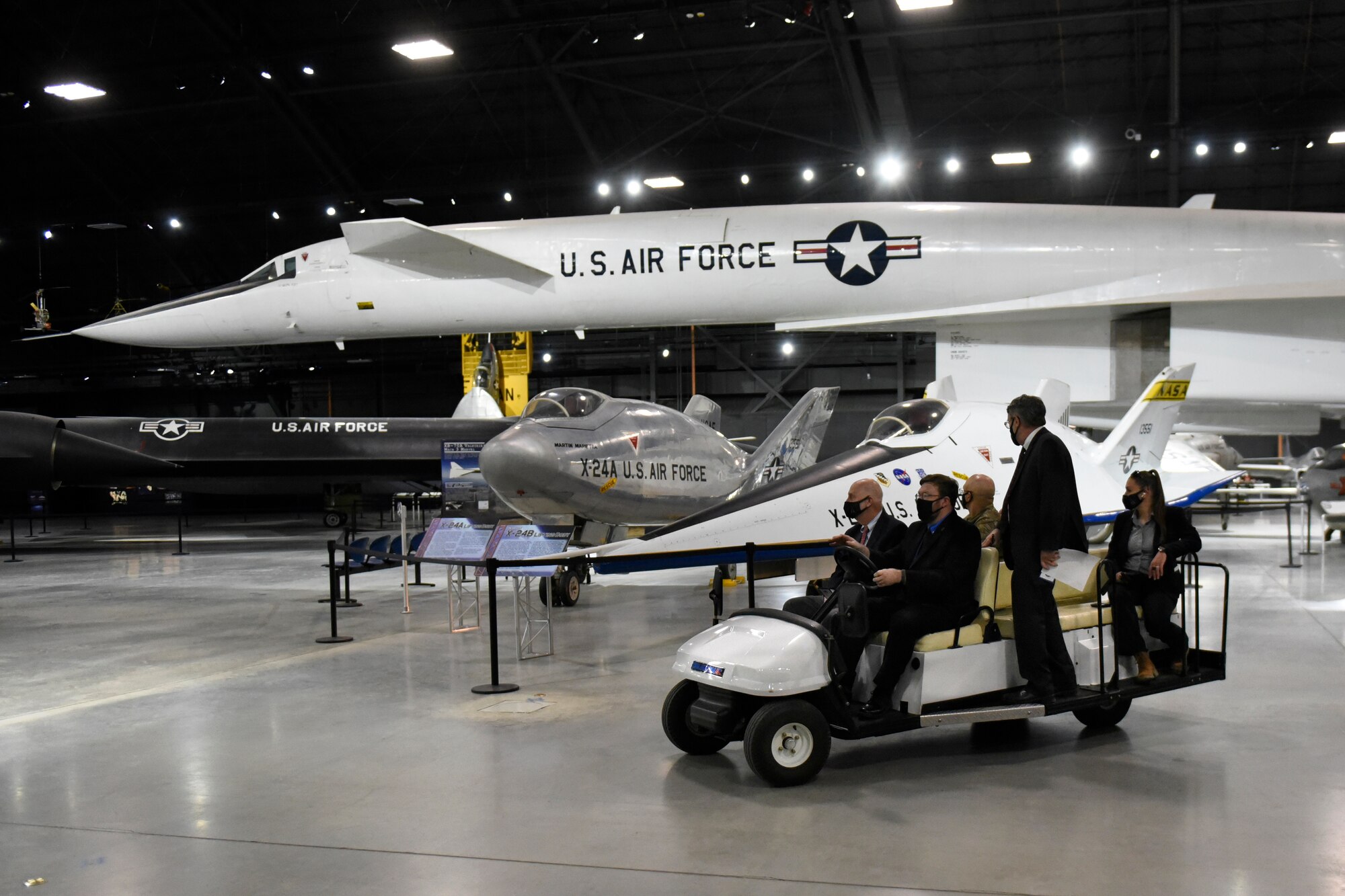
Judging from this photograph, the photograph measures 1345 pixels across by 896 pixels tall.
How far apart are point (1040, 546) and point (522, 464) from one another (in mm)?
5288

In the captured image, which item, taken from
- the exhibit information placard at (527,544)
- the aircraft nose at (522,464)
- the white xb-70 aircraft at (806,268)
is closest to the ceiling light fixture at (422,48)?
the white xb-70 aircraft at (806,268)

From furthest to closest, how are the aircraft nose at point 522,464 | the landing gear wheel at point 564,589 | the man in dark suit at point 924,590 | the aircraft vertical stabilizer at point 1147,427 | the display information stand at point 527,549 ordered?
the landing gear wheel at point 564,589
the aircraft vertical stabilizer at point 1147,427
the aircraft nose at point 522,464
the display information stand at point 527,549
the man in dark suit at point 924,590

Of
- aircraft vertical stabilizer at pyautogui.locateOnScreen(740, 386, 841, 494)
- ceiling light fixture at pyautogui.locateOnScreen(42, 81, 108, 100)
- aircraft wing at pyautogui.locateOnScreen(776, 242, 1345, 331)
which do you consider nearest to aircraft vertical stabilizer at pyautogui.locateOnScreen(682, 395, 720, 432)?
aircraft vertical stabilizer at pyautogui.locateOnScreen(740, 386, 841, 494)

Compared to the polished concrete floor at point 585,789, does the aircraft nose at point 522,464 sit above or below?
above

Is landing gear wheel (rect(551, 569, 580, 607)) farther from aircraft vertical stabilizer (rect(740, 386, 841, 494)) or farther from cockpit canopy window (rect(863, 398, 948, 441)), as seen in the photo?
cockpit canopy window (rect(863, 398, 948, 441))

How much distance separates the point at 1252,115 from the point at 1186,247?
11.5 meters

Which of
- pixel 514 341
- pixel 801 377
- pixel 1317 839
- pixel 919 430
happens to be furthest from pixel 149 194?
pixel 1317 839

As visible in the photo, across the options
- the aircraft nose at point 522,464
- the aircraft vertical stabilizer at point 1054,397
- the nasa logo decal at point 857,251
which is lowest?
the aircraft nose at point 522,464

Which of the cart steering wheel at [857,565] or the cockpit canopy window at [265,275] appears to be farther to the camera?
the cockpit canopy window at [265,275]

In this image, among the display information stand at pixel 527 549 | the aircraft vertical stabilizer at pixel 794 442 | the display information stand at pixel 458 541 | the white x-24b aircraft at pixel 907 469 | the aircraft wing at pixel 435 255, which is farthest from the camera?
the aircraft vertical stabilizer at pixel 794 442

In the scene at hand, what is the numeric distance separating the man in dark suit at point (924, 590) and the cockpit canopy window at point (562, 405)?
17.3 ft

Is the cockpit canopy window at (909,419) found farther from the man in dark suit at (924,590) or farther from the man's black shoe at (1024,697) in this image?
the man's black shoe at (1024,697)

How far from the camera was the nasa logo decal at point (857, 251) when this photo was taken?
1058 centimetres

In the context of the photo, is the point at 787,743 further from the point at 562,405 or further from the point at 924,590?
the point at 562,405
